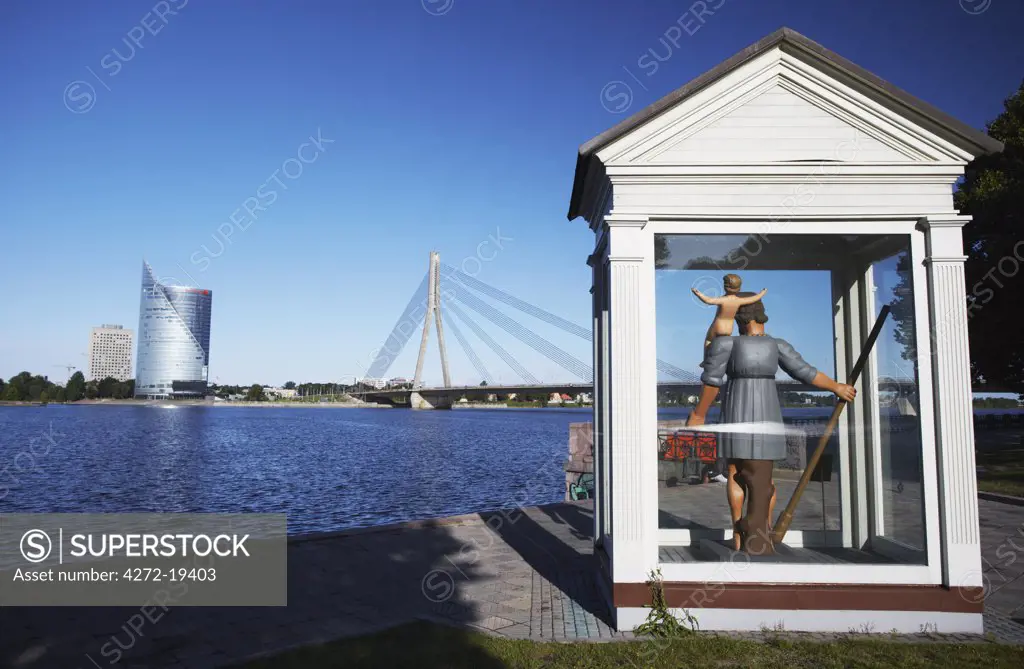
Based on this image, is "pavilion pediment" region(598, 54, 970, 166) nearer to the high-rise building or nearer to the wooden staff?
the wooden staff

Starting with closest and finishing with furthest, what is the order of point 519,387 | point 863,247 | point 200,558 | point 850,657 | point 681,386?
point 850,657, point 681,386, point 863,247, point 200,558, point 519,387

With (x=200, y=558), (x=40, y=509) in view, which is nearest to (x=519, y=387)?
(x=40, y=509)

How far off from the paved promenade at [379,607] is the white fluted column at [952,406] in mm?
701

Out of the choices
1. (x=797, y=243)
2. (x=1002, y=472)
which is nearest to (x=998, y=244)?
(x=1002, y=472)

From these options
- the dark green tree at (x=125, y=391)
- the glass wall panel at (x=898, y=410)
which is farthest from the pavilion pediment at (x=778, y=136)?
the dark green tree at (x=125, y=391)

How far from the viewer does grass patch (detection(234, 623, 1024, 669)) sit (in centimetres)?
512

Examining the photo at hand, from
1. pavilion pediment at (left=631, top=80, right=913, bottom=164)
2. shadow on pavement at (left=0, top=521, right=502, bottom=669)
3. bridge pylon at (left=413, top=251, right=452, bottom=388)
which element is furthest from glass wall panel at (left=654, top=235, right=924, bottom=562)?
bridge pylon at (left=413, top=251, right=452, bottom=388)

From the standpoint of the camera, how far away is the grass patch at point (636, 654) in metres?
5.12

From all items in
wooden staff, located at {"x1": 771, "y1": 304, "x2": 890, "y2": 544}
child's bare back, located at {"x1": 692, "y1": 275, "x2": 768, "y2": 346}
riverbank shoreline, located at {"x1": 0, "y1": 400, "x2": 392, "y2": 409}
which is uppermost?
child's bare back, located at {"x1": 692, "y1": 275, "x2": 768, "y2": 346}

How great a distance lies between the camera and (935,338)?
607cm

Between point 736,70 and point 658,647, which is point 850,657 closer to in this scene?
point 658,647

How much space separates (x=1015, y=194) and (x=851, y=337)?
1526cm

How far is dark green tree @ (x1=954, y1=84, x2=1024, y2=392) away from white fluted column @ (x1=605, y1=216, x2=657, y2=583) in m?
16.9

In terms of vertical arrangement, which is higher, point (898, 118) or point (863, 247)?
point (898, 118)
